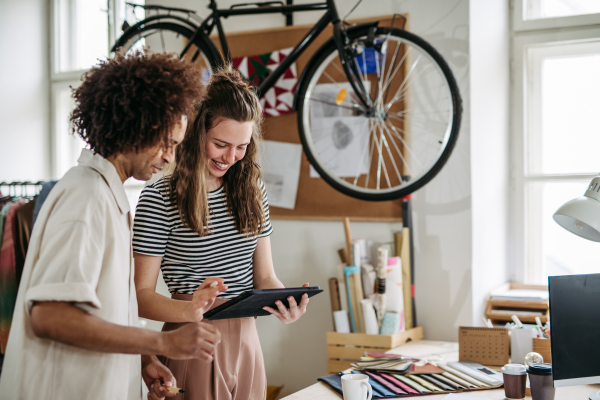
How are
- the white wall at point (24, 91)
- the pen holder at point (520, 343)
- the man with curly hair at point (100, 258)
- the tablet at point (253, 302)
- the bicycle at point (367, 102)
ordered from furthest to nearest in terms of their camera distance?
the white wall at point (24, 91)
the bicycle at point (367, 102)
the pen holder at point (520, 343)
the tablet at point (253, 302)
the man with curly hair at point (100, 258)

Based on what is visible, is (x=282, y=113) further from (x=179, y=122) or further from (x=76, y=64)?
(x=76, y=64)

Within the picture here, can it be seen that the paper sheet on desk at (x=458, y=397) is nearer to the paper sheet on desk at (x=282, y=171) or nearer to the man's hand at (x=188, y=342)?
the man's hand at (x=188, y=342)

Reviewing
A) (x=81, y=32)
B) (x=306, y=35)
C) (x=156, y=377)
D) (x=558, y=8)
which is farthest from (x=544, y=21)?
(x=81, y=32)

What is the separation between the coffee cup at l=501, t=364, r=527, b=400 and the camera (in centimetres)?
149

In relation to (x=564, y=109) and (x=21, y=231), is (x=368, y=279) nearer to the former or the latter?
(x=564, y=109)

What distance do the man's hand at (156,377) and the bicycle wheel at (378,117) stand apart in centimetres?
108

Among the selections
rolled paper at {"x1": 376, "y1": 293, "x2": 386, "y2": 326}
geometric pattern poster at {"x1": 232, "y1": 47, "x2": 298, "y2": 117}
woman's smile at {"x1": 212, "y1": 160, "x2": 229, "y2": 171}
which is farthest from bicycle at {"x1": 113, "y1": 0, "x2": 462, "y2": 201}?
woman's smile at {"x1": 212, "y1": 160, "x2": 229, "y2": 171}

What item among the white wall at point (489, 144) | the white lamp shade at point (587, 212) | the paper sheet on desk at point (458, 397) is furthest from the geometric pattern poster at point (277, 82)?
the paper sheet on desk at point (458, 397)

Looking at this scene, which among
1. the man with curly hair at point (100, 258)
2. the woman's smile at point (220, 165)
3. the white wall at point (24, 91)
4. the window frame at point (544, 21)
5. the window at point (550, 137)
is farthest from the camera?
the white wall at point (24, 91)

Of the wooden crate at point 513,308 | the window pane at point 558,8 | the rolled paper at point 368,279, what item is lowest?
the wooden crate at point 513,308

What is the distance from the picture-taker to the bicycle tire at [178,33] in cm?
241

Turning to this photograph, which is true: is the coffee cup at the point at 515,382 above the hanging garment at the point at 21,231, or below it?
below

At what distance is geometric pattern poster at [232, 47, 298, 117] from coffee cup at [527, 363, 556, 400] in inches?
60.5

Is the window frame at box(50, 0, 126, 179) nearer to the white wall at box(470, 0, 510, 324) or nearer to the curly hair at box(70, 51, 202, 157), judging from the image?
the white wall at box(470, 0, 510, 324)
